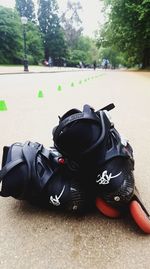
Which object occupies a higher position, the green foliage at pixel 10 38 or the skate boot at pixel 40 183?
the green foliage at pixel 10 38

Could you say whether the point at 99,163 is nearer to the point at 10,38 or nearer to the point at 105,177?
the point at 105,177

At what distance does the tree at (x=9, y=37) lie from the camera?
29547 millimetres

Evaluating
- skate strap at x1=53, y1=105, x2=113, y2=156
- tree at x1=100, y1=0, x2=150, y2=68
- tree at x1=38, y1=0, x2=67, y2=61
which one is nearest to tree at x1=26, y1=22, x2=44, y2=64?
tree at x1=38, y1=0, x2=67, y2=61

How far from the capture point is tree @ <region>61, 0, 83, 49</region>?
55844mm

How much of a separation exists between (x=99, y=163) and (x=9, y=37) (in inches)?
1253

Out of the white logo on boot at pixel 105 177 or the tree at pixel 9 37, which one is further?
the tree at pixel 9 37

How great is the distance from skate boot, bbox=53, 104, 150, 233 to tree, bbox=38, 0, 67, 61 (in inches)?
1965

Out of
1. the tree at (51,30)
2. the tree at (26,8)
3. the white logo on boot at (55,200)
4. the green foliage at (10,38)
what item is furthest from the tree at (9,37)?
the white logo on boot at (55,200)

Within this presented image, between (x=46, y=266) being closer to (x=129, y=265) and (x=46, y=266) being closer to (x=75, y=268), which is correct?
(x=75, y=268)

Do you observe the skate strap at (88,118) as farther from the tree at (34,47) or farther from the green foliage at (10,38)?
the tree at (34,47)

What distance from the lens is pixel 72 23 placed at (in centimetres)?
5728

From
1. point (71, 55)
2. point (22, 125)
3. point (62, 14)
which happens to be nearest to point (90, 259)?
point (22, 125)

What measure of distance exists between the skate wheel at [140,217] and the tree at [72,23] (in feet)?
196

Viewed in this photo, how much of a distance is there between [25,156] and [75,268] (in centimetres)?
60
